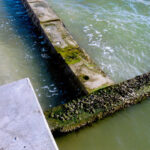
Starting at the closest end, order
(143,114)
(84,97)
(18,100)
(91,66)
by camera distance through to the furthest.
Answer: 1. (18,100)
2. (84,97)
3. (143,114)
4. (91,66)

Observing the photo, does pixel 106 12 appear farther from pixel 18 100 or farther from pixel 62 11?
pixel 18 100

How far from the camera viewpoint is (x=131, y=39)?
17.2ft

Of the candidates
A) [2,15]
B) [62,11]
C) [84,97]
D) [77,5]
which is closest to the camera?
[84,97]

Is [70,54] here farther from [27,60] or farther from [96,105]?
[96,105]

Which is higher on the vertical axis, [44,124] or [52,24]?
[44,124]

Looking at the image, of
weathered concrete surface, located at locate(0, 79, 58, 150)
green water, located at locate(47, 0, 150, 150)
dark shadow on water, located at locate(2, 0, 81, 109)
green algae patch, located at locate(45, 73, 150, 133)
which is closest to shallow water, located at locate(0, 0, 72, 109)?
dark shadow on water, located at locate(2, 0, 81, 109)

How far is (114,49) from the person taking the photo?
15.8ft

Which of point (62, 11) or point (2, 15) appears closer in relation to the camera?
point (2, 15)

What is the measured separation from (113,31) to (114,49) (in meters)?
1.06

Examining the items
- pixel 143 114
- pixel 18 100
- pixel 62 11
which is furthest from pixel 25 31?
pixel 143 114

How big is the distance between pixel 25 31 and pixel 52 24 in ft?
3.21

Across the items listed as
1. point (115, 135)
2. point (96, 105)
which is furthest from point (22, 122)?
point (115, 135)

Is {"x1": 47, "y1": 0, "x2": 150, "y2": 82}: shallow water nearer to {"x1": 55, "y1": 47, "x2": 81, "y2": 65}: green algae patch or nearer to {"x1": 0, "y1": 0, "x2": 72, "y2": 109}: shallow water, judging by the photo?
{"x1": 55, "y1": 47, "x2": 81, "y2": 65}: green algae patch

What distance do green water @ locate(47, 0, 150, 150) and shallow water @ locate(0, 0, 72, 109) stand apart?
102 centimetres
